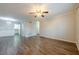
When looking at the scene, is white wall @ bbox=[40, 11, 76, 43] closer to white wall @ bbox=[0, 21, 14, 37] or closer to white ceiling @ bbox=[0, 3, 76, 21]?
white ceiling @ bbox=[0, 3, 76, 21]

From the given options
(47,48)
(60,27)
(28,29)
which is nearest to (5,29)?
(28,29)

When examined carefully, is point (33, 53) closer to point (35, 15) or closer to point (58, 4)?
point (35, 15)

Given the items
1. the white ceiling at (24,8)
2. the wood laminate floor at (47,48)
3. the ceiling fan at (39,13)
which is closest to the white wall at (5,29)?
the white ceiling at (24,8)

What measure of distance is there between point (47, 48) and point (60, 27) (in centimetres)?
48

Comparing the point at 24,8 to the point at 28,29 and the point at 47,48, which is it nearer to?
the point at 28,29

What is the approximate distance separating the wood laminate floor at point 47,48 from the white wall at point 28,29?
6.9 inches

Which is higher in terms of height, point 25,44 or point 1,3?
point 1,3

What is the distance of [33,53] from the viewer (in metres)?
1.98

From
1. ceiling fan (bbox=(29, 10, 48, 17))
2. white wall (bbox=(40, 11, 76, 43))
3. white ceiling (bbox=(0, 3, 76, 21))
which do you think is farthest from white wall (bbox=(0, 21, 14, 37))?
white wall (bbox=(40, 11, 76, 43))

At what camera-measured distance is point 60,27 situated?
207 centimetres

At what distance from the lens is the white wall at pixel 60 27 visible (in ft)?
6.57

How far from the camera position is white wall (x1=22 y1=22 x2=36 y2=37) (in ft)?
6.82
